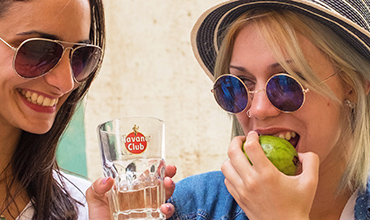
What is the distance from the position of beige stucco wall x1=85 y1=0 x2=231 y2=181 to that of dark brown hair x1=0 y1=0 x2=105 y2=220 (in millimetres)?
2054

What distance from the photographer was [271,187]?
6.04 ft

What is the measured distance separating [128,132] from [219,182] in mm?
Result: 677

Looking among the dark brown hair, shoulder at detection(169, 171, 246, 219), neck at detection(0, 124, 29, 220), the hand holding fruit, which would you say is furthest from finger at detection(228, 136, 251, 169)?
neck at detection(0, 124, 29, 220)

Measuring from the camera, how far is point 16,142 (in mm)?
2465

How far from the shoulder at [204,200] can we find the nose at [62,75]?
0.65 m

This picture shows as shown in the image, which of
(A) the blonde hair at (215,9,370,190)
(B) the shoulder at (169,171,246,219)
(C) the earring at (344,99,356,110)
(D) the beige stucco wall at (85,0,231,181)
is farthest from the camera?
(D) the beige stucco wall at (85,0,231,181)

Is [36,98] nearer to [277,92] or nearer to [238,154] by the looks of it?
[238,154]

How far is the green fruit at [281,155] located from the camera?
193cm

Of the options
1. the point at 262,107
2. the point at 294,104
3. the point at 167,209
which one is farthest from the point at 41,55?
the point at 294,104

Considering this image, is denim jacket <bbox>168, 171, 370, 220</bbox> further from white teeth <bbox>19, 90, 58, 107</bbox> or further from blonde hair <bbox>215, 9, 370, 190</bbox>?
white teeth <bbox>19, 90, 58, 107</bbox>

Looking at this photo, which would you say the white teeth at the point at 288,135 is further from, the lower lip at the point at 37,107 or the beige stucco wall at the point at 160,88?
the beige stucco wall at the point at 160,88

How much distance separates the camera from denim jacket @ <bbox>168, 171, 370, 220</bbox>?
226 centimetres

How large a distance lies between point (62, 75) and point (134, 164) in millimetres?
488

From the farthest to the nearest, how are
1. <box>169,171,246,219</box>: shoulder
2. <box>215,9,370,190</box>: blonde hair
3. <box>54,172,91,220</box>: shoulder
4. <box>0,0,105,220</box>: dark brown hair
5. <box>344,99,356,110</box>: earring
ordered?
<box>54,172,91,220</box>: shoulder
<box>0,0,105,220</box>: dark brown hair
<box>169,171,246,219</box>: shoulder
<box>344,99,356,110</box>: earring
<box>215,9,370,190</box>: blonde hair
